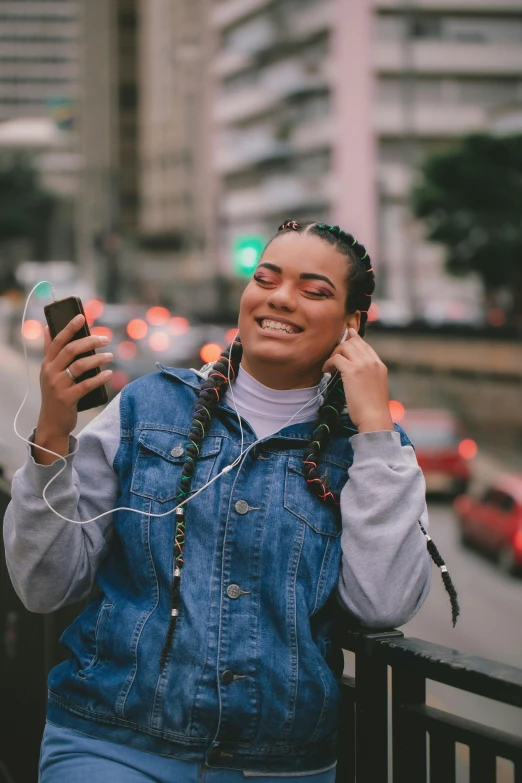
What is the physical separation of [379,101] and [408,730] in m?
67.2

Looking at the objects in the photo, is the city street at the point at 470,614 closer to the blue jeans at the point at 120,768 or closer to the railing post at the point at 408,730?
the railing post at the point at 408,730

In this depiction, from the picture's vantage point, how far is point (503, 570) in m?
16.3

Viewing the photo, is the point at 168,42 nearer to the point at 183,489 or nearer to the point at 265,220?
the point at 265,220

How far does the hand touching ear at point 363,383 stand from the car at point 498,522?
1381cm

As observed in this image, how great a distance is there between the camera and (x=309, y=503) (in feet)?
8.13

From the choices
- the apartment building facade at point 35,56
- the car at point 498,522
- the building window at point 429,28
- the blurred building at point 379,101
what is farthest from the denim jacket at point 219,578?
the apartment building facade at point 35,56

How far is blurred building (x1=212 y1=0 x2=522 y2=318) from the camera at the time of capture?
65.9 meters

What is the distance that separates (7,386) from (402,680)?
15923 mm

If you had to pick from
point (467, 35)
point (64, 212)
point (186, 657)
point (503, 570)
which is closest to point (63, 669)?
point (186, 657)

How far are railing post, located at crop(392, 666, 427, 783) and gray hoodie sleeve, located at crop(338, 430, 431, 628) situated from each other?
13 centimetres

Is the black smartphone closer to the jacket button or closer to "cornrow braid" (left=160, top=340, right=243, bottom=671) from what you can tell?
"cornrow braid" (left=160, top=340, right=243, bottom=671)

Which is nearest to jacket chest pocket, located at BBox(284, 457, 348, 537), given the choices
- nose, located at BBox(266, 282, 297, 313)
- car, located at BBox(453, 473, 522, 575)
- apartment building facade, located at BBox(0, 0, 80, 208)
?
nose, located at BBox(266, 282, 297, 313)

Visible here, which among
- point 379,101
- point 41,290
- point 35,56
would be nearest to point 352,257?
point 41,290

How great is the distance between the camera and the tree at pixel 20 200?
8312 centimetres
